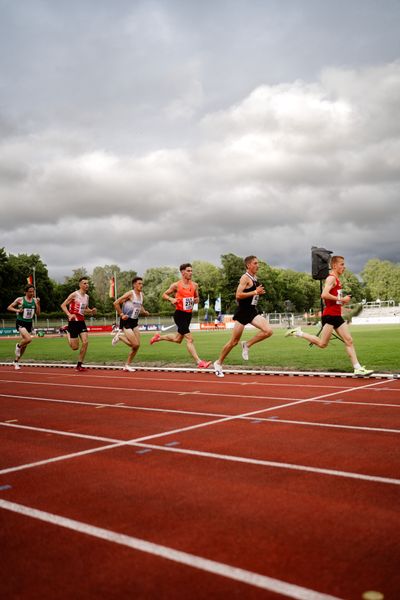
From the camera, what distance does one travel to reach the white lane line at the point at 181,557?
2.33 m

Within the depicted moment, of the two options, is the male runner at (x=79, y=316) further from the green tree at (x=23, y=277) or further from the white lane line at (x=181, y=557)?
the green tree at (x=23, y=277)

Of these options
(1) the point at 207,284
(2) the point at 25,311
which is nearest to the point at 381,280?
(1) the point at 207,284

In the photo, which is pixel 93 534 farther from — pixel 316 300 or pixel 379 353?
pixel 316 300

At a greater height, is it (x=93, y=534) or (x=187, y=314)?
(x=187, y=314)

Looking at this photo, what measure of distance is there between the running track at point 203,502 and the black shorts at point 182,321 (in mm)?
4436

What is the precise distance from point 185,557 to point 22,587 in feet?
2.52

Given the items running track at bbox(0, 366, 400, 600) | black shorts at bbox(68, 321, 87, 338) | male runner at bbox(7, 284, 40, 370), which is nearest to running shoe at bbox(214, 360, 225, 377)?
running track at bbox(0, 366, 400, 600)

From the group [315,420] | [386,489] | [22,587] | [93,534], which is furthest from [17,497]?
[315,420]

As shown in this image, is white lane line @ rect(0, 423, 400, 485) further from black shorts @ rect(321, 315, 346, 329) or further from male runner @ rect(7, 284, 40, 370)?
male runner @ rect(7, 284, 40, 370)

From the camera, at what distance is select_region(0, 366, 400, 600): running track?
2.47 metres

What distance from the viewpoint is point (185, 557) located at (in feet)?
8.79

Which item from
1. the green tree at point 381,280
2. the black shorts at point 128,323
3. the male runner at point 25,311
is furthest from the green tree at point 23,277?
the green tree at point 381,280

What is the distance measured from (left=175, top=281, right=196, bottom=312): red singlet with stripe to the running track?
469 centimetres

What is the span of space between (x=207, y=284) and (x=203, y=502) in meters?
112
